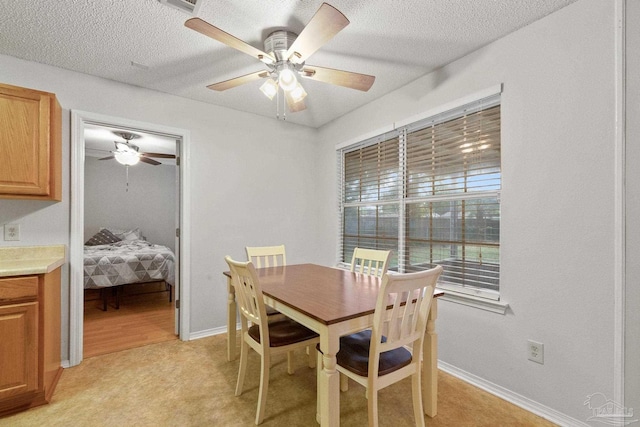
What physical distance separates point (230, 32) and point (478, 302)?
2.56 meters

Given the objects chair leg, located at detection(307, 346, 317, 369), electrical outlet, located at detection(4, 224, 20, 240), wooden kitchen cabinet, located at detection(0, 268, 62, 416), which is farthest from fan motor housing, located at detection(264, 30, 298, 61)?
electrical outlet, located at detection(4, 224, 20, 240)

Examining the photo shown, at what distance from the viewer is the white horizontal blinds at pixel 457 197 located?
2078 millimetres

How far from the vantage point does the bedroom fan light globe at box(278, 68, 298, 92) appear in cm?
181

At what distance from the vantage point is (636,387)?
135cm

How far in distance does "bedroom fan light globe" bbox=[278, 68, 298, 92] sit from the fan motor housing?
11 cm

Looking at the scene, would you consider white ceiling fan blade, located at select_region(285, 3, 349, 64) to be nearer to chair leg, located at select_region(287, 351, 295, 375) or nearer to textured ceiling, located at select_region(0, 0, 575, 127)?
textured ceiling, located at select_region(0, 0, 575, 127)

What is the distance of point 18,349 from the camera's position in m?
1.74

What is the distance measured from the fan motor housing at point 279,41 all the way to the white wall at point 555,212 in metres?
1.36

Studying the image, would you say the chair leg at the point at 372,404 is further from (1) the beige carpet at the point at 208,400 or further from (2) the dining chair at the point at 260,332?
(2) the dining chair at the point at 260,332

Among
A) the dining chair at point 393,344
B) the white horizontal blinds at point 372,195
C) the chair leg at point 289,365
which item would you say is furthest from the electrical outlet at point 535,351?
the chair leg at point 289,365

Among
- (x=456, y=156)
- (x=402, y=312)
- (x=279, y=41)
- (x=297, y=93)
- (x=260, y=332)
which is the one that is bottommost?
(x=260, y=332)

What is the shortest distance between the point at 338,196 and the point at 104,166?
16.7ft

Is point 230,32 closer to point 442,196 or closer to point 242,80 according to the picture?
point 242,80

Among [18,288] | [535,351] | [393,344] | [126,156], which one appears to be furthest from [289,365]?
[126,156]
